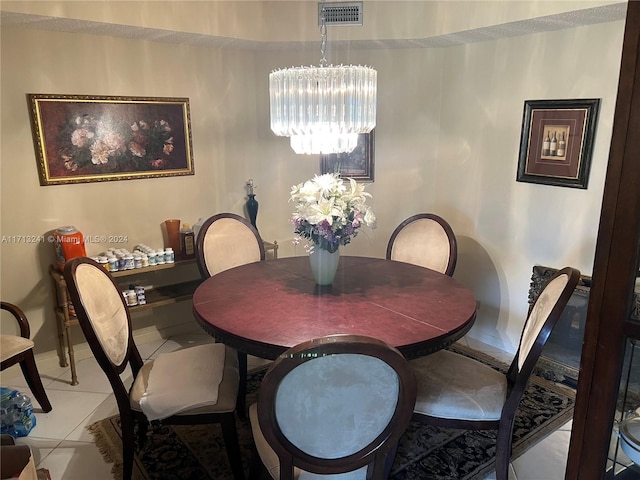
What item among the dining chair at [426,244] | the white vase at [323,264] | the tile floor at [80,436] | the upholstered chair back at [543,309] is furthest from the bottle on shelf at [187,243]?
the upholstered chair back at [543,309]

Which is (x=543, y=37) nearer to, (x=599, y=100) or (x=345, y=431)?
(x=599, y=100)

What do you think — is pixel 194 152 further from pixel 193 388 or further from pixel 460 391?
pixel 460 391

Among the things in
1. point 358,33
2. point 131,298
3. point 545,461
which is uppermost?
point 358,33

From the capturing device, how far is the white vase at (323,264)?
7.55ft

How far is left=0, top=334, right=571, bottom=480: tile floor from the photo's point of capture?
2143 mm

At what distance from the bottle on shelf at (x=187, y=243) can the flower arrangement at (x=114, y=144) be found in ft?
1.61

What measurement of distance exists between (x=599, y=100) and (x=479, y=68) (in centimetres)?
90

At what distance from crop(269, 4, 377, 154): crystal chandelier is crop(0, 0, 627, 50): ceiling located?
1066 mm

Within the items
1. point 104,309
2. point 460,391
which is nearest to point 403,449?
point 460,391

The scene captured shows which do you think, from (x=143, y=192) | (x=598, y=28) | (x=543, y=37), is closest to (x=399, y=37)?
(x=543, y=37)

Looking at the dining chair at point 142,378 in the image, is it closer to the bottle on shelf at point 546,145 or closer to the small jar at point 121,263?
the small jar at point 121,263

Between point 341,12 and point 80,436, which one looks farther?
point 341,12

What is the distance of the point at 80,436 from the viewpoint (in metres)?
2.37

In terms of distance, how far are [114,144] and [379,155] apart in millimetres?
1949
